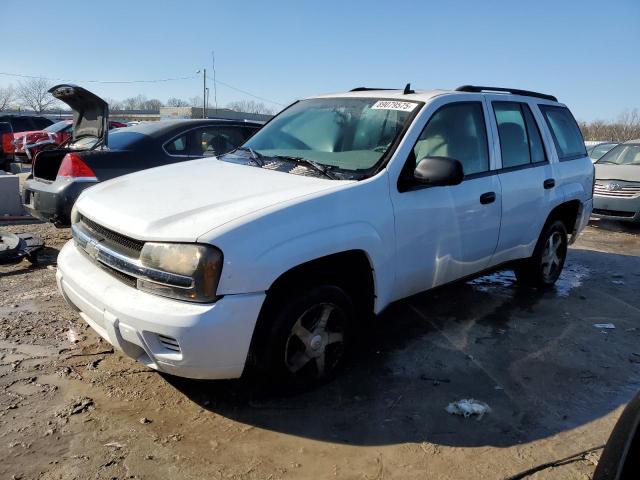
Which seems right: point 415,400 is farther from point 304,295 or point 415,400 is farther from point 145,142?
point 145,142

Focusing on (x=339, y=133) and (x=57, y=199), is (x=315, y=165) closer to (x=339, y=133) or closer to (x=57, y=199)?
(x=339, y=133)

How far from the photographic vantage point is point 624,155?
1072cm

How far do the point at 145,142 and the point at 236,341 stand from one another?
417 cm

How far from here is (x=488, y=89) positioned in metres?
4.43

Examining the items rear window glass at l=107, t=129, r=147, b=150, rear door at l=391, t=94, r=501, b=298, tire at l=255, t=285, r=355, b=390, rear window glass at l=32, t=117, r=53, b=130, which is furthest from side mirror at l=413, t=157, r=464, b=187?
rear window glass at l=32, t=117, r=53, b=130

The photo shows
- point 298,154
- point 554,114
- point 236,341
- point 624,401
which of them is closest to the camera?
point 236,341

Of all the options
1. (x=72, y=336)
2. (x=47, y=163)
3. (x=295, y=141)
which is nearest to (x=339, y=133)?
(x=295, y=141)

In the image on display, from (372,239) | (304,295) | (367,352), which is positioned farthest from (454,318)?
(304,295)

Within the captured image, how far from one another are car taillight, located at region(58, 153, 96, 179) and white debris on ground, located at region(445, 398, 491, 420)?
436cm

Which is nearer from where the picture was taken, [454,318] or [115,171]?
[454,318]

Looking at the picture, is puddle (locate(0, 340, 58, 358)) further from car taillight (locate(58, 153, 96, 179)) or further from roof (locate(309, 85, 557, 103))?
roof (locate(309, 85, 557, 103))

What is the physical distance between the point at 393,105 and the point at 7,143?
1467cm

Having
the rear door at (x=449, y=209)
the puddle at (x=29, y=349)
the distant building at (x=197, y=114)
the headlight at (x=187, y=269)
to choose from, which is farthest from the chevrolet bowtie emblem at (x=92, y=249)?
the distant building at (x=197, y=114)

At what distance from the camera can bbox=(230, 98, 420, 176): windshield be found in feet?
11.5
